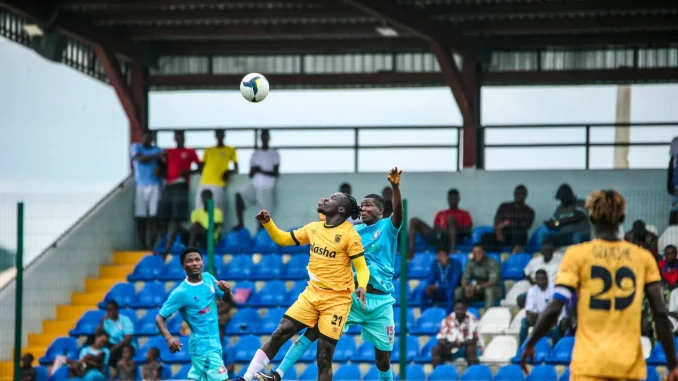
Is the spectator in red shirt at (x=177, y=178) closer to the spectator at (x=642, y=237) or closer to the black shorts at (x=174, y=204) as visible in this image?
the black shorts at (x=174, y=204)

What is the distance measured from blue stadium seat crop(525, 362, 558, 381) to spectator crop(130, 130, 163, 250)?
830 centimetres

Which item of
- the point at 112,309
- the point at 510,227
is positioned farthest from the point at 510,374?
the point at 112,309

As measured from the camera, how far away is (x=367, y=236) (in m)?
12.4

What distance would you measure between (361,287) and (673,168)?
9943mm

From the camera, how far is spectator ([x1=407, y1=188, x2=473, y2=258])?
1908 cm

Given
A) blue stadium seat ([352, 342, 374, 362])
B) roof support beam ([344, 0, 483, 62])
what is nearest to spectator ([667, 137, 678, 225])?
roof support beam ([344, 0, 483, 62])

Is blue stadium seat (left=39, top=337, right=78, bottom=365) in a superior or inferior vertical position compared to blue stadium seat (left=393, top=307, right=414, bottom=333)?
inferior

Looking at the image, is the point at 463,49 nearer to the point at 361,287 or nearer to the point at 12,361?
the point at 12,361

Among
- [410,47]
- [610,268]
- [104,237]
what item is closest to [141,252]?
[104,237]

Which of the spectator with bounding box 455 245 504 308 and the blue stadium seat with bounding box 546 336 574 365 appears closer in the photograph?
the blue stadium seat with bounding box 546 336 574 365

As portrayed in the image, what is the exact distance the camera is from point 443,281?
18.4 m

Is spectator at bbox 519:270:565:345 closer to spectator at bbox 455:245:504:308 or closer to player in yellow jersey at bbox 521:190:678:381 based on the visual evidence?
spectator at bbox 455:245:504:308

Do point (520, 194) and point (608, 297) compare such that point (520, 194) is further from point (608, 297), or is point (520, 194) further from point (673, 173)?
point (608, 297)

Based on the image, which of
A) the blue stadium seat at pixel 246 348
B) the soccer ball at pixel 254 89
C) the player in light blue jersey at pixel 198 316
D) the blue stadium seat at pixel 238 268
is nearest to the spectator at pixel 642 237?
the blue stadium seat at pixel 246 348
